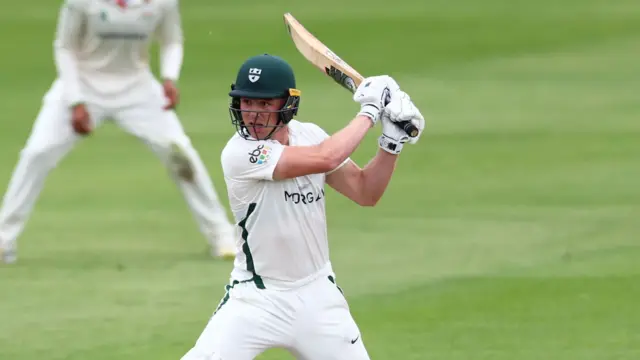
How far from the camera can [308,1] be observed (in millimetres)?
27438

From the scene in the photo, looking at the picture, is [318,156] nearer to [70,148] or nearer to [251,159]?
[251,159]

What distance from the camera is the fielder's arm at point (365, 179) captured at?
6.20 m

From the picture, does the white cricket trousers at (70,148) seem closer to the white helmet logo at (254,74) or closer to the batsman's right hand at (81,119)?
the batsman's right hand at (81,119)

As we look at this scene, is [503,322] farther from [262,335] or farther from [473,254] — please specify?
[262,335]

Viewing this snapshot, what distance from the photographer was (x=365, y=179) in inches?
246

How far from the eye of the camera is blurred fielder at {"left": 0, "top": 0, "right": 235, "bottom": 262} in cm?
990

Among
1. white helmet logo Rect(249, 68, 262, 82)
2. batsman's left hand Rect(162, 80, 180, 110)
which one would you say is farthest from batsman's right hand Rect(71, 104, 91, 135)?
white helmet logo Rect(249, 68, 262, 82)

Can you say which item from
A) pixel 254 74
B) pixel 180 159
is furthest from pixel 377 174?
pixel 180 159

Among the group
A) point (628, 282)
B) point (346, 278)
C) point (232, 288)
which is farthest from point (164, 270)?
point (232, 288)

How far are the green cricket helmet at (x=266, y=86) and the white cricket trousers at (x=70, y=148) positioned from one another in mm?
4138

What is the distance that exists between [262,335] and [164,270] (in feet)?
13.6

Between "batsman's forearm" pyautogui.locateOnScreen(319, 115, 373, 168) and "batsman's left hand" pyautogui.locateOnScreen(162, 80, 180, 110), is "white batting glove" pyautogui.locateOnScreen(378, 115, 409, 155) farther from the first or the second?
"batsman's left hand" pyautogui.locateOnScreen(162, 80, 180, 110)

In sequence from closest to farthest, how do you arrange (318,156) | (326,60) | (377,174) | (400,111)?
(318,156) → (400,111) → (377,174) → (326,60)

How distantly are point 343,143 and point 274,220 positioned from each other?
0.44 m
